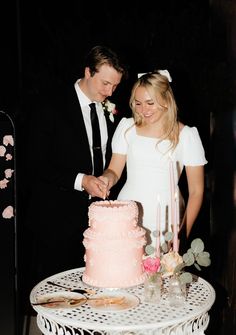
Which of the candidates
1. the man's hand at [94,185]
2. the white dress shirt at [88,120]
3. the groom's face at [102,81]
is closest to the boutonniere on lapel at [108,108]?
the white dress shirt at [88,120]

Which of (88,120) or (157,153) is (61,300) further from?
(88,120)

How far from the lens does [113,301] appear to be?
218cm

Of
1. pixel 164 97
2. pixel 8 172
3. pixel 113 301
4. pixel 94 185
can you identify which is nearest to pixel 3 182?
pixel 8 172

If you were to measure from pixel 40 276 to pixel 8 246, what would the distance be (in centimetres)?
116

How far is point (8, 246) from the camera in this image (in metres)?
3.16

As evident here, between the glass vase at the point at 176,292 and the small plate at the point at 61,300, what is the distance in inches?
13.9

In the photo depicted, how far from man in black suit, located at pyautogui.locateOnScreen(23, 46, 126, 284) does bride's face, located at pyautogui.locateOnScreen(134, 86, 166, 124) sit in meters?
0.27

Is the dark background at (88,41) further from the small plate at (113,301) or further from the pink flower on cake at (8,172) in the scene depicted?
the small plate at (113,301)

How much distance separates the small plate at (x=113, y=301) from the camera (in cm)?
212

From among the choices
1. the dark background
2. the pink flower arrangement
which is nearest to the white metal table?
the pink flower arrangement

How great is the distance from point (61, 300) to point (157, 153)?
115 centimetres

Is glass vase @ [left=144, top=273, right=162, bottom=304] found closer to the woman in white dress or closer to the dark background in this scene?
the woman in white dress

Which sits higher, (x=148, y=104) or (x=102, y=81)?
(x=102, y=81)

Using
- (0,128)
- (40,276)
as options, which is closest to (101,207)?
(0,128)
